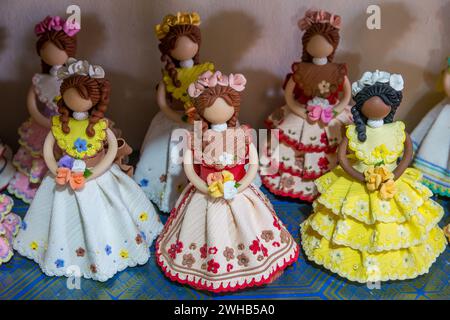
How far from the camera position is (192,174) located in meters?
2.14

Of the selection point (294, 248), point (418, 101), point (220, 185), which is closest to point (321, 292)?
point (294, 248)

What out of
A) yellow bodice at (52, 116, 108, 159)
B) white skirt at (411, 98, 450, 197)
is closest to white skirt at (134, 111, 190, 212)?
yellow bodice at (52, 116, 108, 159)

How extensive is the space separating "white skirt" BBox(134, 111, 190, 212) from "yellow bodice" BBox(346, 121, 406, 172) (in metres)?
0.82

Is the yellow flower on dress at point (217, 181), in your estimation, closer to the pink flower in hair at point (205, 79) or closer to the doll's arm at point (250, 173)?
Result: the doll's arm at point (250, 173)

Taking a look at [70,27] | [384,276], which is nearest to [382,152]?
[384,276]

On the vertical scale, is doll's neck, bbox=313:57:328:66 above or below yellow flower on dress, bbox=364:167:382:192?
above

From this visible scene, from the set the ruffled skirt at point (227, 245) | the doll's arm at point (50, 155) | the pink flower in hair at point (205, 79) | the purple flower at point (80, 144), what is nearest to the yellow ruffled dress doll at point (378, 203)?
the ruffled skirt at point (227, 245)

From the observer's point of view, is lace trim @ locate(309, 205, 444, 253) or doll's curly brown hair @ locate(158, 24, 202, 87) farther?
doll's curly brown hair @ locate(158, 24, 202, 87)

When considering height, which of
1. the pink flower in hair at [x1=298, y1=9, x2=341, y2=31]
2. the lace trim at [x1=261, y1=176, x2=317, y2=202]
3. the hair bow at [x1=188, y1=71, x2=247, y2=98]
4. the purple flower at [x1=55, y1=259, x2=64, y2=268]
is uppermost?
the pink flower in hair at [x1=298, y1=9, x2=341, y2=31]

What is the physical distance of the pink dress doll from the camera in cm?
254

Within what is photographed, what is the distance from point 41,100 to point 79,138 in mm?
587

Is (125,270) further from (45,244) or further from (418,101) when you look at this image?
(418,101)

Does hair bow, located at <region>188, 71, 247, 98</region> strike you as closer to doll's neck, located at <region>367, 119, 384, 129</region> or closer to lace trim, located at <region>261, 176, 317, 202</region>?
doll's neck, located at <region>367, 119, 384, 129</region>

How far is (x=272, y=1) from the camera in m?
2.84
